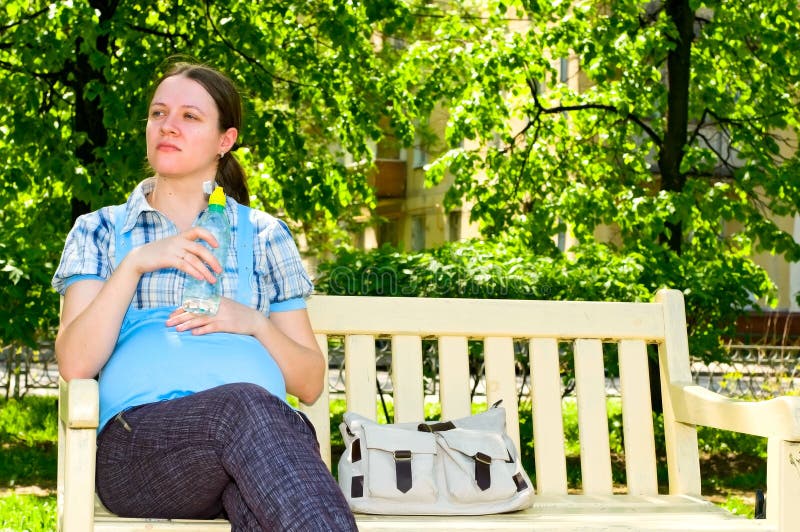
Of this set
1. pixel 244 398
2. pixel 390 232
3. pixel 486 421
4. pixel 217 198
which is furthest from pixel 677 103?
pixel 390 232

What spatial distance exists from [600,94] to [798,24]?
194 centimetres

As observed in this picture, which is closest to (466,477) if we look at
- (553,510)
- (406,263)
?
(553,510)

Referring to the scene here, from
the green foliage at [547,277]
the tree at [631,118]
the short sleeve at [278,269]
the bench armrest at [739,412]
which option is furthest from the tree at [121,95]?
the bench armrest at [739,412]

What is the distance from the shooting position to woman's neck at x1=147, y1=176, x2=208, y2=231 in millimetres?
3285

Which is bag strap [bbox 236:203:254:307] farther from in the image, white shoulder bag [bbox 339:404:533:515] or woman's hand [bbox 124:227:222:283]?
white shoulder bag [bbox 339:404:533:515]

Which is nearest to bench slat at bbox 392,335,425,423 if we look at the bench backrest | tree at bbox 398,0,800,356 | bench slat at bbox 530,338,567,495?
the bench backrest

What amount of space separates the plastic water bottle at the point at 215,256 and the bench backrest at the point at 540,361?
0.55 metres

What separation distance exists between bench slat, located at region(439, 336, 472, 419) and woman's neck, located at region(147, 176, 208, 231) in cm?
96

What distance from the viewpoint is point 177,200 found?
3295mm

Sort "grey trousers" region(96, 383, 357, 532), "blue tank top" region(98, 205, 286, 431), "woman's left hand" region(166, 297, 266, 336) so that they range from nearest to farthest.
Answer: "grey trousers" region(96, 383, 357, 532)
"blue tank top" region(98, 205, 286, 431)
"woman's left hand" region(166, 297, 266, 336)

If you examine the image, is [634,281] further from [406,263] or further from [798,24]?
[798,24]

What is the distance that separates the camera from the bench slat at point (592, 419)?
3.79 m

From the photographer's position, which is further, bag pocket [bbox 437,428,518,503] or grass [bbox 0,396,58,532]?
grass [bbox 0,396,58,532]

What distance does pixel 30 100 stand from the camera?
853 cm
